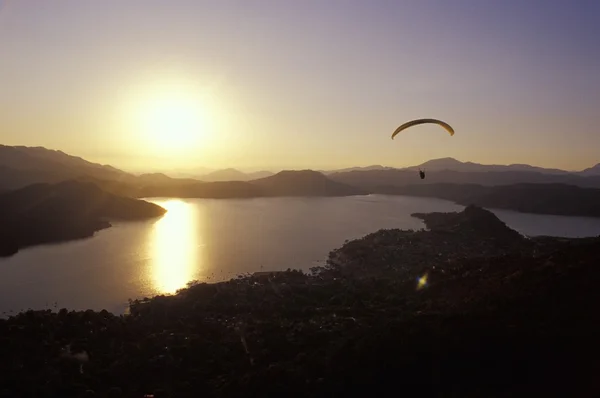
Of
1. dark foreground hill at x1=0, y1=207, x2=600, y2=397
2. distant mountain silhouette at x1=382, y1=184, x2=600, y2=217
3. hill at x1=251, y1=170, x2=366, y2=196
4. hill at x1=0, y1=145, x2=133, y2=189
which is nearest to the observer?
dark foreground hill at x1=0, y1=207, x2=600, y2=397

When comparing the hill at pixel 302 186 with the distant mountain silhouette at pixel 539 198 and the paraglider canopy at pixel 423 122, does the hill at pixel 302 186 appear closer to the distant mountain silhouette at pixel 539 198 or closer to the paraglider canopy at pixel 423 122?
the distant mountain silhouette at pixel 539 198

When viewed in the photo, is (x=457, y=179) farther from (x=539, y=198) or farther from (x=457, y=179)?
(x=539, y=198)

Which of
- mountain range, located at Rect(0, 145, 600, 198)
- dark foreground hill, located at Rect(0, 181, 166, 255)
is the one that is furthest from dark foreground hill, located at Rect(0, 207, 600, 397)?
mountain range, located at Rect(0, 145, 600, 198)

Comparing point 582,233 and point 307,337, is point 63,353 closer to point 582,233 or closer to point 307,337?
point 307,337

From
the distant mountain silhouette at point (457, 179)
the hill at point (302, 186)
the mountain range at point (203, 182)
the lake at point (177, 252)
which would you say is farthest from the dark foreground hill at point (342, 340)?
the distant mountain silhouette at point (457, 179)

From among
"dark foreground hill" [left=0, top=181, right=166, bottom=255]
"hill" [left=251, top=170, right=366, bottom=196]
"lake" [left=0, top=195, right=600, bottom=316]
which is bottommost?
"lake" [left=0, top=195, right=600, bottom=316]

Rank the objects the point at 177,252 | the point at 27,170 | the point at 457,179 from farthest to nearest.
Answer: the point at 457,179
the point at 27,170
the point at 177,252

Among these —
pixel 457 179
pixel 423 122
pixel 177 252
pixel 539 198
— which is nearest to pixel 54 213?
pixel 177 252

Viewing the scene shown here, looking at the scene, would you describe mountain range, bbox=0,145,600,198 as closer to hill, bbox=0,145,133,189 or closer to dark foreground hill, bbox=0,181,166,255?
hill, bbox=0,145,133,189
